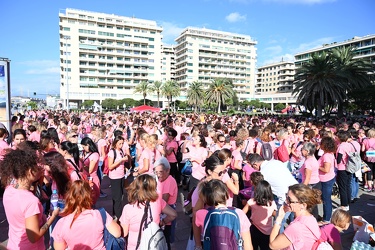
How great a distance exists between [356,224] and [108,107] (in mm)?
70738

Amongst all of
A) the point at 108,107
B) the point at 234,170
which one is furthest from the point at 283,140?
the point at 108,107

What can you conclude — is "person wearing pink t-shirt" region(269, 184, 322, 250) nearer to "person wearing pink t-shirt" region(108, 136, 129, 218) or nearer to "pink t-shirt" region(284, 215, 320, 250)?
"pink t-shirt" region(284, 215, 320, 250)

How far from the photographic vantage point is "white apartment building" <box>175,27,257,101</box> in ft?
302

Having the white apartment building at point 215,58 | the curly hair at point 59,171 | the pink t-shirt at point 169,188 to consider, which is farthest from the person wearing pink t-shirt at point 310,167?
the white apartment building at point 215,58

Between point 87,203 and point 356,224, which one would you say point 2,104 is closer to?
point 87,203

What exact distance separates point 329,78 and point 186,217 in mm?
26332

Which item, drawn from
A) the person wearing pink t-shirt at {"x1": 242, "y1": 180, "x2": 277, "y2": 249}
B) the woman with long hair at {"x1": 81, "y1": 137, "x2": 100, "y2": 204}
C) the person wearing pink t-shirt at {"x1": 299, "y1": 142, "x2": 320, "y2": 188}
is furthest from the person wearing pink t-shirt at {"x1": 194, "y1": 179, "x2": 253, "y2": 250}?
the person wearing pink t-shirt at {"x1": 299, "y1": 142, "x2": 320, "y2": 188}

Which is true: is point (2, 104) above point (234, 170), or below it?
above

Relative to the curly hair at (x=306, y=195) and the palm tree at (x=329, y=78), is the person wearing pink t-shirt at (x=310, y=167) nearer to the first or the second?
the curly hair at (x=306, y=195)

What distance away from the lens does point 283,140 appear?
20.6 ft

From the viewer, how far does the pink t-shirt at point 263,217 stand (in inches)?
124

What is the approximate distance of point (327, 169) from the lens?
4.68 meters

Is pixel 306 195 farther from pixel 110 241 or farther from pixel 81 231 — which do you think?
pixel 81 231

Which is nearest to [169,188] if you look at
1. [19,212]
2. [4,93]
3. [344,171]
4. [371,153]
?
[19,212]
